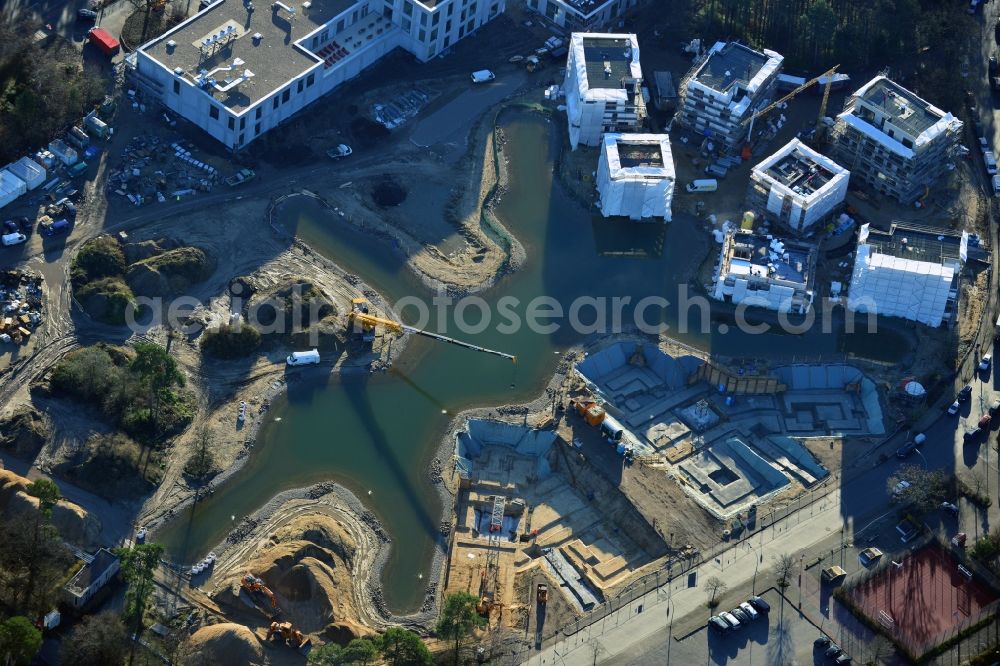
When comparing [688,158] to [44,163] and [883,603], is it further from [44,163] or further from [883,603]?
[44,163]

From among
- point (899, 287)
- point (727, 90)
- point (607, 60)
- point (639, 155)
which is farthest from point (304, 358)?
point (899, 287)

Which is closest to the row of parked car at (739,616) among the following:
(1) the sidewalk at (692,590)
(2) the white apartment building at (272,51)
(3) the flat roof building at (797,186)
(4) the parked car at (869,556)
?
(1) the sidewalk at (692,590)

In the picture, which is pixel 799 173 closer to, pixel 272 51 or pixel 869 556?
pixel 869 556

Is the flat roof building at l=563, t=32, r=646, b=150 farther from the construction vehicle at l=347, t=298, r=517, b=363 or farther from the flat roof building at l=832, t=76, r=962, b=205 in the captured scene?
the construction vehicle at l=347, t=298, r=517, b=363

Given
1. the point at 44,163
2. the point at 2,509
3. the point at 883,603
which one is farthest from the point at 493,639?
the point at 44,163

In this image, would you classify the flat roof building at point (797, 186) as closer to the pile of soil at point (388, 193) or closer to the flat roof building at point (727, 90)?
the flat roof building at point (727, 90)
